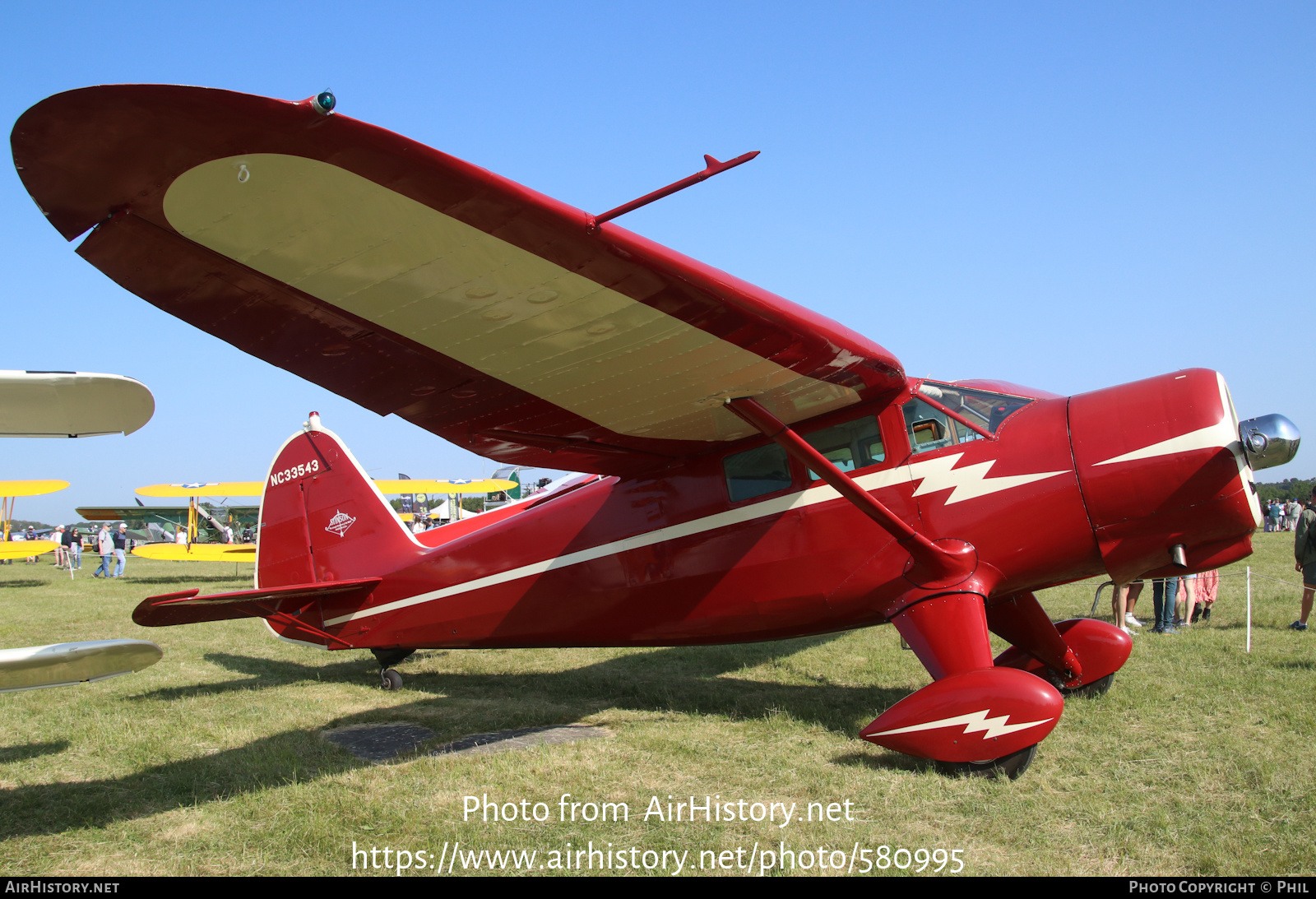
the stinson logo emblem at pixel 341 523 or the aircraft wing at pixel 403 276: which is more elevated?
the aircraft wing at pixel 403 276

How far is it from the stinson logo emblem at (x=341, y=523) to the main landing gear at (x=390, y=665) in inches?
A: 48.8

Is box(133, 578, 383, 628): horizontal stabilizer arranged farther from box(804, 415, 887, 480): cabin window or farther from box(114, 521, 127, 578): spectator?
box(114, 521, 127, 578): spectator

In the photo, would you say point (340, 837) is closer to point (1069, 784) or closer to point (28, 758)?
point (28, 758)

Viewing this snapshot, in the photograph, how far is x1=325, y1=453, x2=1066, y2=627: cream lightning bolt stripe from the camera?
16.3 feet

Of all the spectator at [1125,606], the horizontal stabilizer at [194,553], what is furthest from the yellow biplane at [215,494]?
the spectator at [1125,606]

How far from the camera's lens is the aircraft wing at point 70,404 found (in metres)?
3.76

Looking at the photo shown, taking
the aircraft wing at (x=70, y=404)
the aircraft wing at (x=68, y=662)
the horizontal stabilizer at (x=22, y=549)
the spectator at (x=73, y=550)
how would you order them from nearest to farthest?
the aircraft wing at (x=68, y=662)
the aircraft wing at (x=70, y=404)
the horizontal stabilizer at (x=22, y=549)
the spectator at (x=73, y=550)

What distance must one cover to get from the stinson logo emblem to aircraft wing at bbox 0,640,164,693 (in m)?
3.66

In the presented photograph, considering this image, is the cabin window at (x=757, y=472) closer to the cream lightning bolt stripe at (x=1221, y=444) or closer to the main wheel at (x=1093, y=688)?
the cream lightning bolt stripe at (x=1221, y=444)

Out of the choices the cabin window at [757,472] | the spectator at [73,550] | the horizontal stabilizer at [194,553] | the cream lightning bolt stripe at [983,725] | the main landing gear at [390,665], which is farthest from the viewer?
the spectator at [73,550]

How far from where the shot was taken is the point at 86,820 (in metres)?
4.05

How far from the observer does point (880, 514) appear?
4.75 metres

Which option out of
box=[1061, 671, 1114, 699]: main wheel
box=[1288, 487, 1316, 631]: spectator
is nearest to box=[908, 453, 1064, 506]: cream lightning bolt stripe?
box=[1061, 671, 1114, 699]: main wheel
